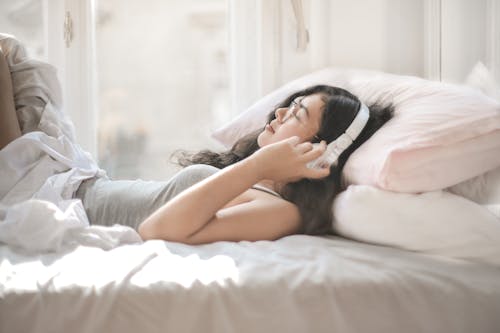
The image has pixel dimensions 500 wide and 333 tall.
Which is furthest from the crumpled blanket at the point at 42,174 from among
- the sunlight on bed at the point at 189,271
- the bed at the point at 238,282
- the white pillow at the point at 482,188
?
the white pillow at the point at 482,188

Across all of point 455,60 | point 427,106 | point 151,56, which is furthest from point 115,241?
point 151,56

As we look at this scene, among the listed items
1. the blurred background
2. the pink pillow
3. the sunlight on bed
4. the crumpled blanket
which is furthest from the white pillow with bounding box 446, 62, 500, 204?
the blurred background

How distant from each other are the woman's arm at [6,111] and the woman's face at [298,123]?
2.16 feet

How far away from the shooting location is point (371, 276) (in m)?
0.75

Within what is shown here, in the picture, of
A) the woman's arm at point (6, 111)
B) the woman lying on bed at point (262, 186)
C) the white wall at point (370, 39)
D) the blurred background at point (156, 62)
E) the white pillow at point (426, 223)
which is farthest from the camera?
the blurred background at point (156, 62)

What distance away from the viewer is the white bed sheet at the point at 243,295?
0.69m

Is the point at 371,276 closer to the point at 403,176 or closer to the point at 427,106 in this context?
the point at 403,176

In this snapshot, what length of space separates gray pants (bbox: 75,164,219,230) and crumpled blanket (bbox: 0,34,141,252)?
5 cm

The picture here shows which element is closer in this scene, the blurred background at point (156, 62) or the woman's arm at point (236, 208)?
the woman's arm at point (236, 208)

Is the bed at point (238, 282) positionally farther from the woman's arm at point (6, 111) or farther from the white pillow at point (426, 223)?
the woman's arm at point (6, 111)

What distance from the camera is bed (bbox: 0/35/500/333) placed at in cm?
69

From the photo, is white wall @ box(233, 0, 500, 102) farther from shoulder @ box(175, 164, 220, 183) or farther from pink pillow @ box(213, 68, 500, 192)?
shoulder @ box(175, 164, 220, 183)

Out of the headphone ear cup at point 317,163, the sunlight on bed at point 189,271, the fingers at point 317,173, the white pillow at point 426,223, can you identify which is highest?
the headphone ear cup at point 317,163

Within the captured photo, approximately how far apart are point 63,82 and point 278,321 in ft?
4.96
